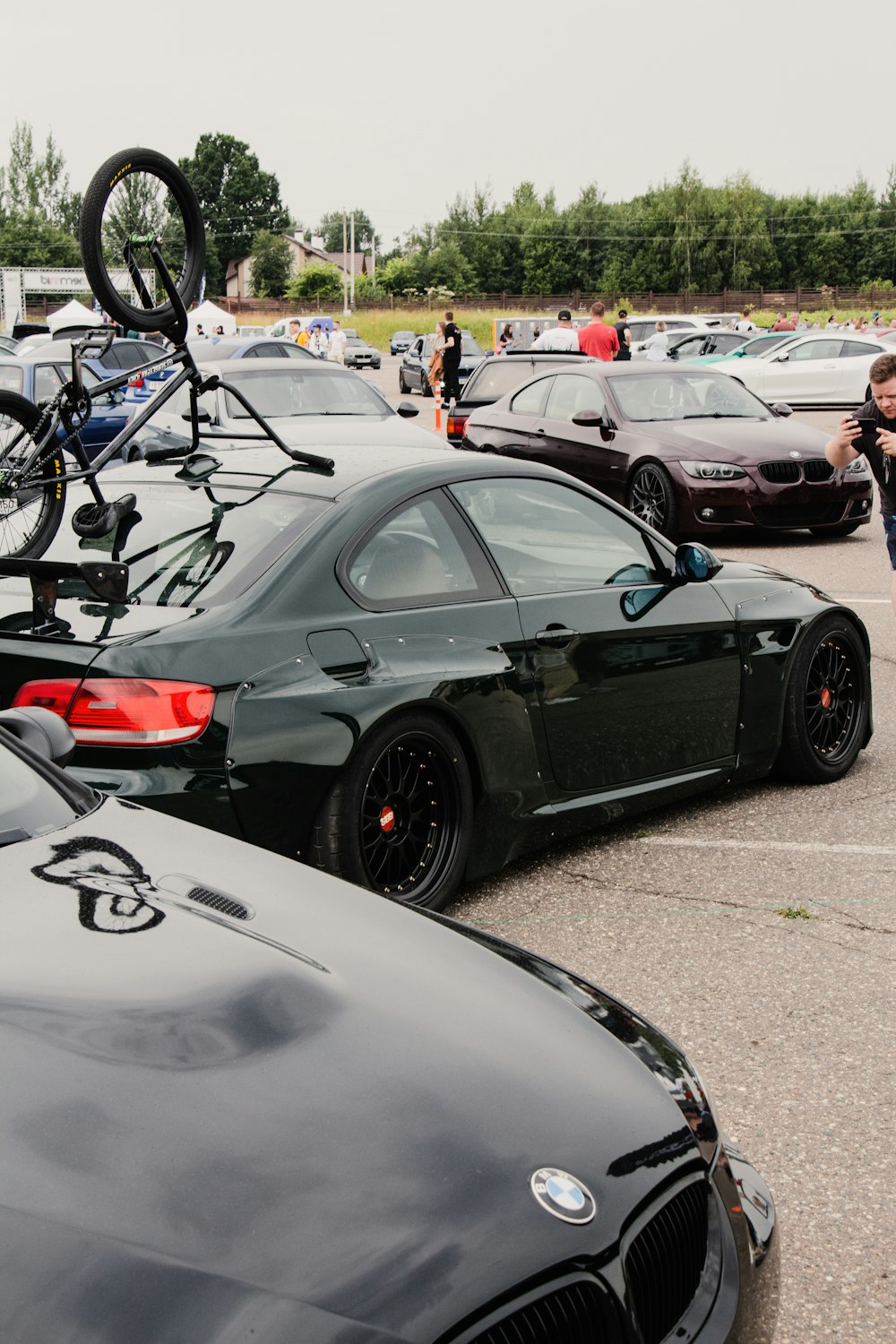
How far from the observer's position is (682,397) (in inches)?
533

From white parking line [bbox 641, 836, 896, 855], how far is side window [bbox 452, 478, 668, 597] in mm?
987

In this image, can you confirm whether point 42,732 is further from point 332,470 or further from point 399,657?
point 332,470

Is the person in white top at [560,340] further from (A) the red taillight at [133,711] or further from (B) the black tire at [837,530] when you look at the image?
(A) the red taillight at [133,711]

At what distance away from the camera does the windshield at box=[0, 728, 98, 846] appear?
2.64 metres

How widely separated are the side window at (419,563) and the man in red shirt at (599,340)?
15227 millimetres

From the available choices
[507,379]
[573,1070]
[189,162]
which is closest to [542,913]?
[573,1070]

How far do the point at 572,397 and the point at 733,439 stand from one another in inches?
72.4

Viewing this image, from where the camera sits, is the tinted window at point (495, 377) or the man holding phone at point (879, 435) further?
the tinted window at point (495, 377)

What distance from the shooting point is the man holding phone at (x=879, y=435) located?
760 cm

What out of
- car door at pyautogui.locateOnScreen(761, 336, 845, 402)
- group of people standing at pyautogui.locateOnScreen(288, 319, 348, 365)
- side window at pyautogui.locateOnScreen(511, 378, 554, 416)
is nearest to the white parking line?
side window at pyautogui.locateOnScreen(511, 378, 554, 416)

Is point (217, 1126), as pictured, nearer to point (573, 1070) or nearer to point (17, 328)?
point (573, 1070)

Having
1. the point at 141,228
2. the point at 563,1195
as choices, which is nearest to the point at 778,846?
the point at 141,228

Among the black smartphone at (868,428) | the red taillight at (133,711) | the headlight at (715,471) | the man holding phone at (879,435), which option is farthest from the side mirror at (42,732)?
the headlight at (715,471)

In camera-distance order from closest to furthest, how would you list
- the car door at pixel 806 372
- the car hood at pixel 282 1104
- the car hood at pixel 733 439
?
the car hood at pixel 282 1104
the car hood at pixel 733 439
the car door at pixel 806 372
